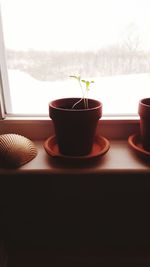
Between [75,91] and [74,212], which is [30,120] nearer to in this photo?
[75,91]

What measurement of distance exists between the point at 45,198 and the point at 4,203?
14 cm

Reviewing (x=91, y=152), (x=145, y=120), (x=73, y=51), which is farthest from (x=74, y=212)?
(x=73, y=51)

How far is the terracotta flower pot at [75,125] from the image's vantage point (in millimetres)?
557

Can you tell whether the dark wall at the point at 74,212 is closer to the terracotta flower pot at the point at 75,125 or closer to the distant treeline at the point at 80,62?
the terracotta flower pot at the point at 75,125

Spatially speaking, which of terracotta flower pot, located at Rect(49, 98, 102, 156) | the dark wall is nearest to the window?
terracotta flower pot, located at Rect(49, 98, 102, 156)

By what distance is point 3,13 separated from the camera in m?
0.62

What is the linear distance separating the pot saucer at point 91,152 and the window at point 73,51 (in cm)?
10

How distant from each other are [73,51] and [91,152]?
0.28 metres

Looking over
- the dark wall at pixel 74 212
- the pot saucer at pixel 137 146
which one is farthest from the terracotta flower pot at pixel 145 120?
the dark wall at pixel 74 212

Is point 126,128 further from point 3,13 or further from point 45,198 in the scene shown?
Result: point 3,13

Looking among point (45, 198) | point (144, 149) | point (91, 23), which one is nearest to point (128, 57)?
point (91, 23)

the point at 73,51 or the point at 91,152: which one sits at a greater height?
the point at 73,51

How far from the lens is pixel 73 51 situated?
650 millimetres

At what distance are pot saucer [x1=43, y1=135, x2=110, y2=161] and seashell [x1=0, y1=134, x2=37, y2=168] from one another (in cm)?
5
